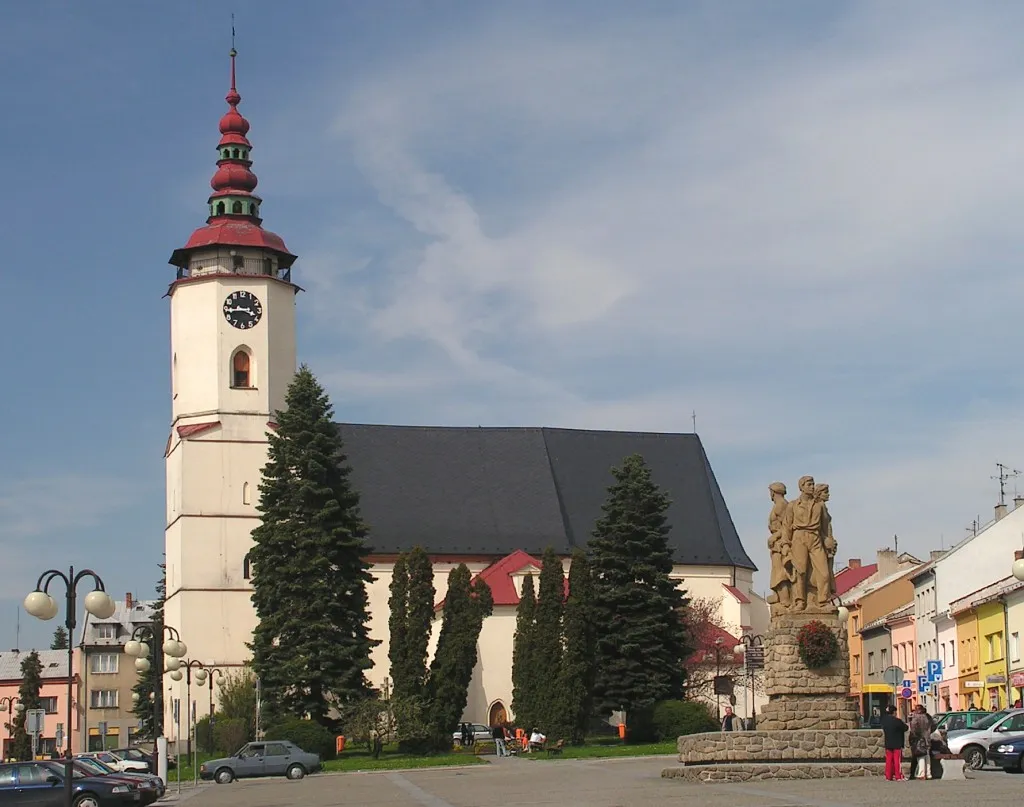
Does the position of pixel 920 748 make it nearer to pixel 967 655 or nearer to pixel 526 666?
pixel 526 666

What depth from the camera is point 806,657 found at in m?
31.2

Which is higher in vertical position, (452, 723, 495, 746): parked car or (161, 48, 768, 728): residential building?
(161, 48, 768, 728): residential building

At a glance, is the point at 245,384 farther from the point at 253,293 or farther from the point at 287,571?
the point at 287,571

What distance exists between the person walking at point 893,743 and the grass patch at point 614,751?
→ 65.7ft

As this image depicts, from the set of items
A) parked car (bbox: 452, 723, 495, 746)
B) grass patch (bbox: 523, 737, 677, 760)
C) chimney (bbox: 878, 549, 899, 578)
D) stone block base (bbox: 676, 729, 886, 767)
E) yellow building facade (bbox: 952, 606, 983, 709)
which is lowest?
grass patch (bbox: 523, 737, 677, 760)

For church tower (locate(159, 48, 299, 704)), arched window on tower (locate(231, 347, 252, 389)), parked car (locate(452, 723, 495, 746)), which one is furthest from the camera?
arched window on tower (locate(231, 347, 252, 389))

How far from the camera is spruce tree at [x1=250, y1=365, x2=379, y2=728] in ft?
184

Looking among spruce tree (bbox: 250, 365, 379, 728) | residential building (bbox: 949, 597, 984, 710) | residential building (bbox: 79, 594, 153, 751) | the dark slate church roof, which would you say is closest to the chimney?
the dark slate church roof

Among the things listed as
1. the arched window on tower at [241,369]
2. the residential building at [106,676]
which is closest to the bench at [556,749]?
the arched window on tower at [241,369]

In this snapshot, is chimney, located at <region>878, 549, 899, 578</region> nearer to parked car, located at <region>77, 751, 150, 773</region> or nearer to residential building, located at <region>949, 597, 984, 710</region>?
residential building, located at <region>949, 597, 984, 710</region>

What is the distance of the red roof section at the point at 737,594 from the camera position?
78625 mm

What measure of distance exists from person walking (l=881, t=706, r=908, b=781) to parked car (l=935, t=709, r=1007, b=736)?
8111mm

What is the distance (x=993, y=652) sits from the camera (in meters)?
58.2

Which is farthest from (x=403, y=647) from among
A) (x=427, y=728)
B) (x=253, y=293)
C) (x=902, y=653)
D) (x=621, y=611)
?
(x=902, y=653)
